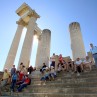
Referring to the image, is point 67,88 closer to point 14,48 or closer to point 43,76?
point 43,76

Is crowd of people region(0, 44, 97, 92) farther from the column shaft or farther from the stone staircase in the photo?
the column shaft

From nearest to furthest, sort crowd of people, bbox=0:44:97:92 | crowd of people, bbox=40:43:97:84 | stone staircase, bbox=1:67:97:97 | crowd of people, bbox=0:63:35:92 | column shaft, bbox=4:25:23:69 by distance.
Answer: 1. stone staircase, bbox=1:67:97:97
2. crowd of people, bbox=0:63:35:92
3. crowd of people, bbox=0:44:97:92
4. crowd of people, bbox=40:43:97:84
5. column shaft, bbox=4:25:23:69

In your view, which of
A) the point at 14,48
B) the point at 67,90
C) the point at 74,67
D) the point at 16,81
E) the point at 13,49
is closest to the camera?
the point at 67,90

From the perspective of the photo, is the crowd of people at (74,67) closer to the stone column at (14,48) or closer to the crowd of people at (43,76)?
the crowd of people at (43,76)

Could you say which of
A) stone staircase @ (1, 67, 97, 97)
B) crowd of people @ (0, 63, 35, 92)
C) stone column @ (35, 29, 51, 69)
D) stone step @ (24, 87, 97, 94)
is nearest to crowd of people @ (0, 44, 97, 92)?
crowd of people @ (0, 63, 35, 92)

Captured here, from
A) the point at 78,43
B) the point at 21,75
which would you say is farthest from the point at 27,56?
the point at 21,75

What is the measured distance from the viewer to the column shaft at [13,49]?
2131cm

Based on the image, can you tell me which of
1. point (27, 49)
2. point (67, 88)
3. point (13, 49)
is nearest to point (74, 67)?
point (67, 88)

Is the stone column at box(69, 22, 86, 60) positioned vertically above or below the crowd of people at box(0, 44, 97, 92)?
above

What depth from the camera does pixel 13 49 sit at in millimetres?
22969

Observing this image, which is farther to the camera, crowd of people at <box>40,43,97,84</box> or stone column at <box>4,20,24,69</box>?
stone column at <box>4,20,24,69</box>

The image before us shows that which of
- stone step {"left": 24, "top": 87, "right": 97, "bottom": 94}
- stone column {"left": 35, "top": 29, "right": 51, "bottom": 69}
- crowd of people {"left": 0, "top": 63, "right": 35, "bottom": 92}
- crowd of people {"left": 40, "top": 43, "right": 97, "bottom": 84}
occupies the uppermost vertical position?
stone column {"left": 35, "top": 29, "right": 51, "bottom": 69}

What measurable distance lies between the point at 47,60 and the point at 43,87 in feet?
33.4

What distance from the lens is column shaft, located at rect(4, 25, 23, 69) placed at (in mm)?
21312
